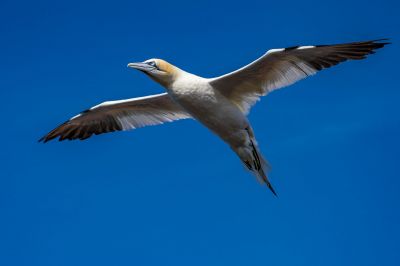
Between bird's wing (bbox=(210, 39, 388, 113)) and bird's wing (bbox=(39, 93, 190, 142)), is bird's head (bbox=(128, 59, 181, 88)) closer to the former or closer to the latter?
bird's wing (bbox=(210, 39, 388, 113))

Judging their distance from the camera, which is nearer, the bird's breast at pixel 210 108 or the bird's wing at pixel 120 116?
the bird's breast at pixel 210 108

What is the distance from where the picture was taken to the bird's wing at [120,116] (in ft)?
42.4

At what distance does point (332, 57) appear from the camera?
36.8 ft

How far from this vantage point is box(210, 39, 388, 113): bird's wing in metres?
11.1

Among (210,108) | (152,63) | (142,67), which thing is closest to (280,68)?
(210,108)

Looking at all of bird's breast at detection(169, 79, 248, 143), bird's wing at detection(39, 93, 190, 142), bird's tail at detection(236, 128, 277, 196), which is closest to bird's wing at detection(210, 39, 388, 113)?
bird's breast at detection(169, 79, 248, 143)

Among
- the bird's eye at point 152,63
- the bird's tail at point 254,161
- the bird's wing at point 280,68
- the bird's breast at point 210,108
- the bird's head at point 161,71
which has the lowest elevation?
the bird's tail at point 254,161

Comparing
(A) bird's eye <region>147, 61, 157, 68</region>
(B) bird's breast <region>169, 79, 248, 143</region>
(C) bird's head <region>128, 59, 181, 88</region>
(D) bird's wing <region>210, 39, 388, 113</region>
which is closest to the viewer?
(D) bird's wing <region>210, 39, 388, 113</region>

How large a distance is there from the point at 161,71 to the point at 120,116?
224 cm

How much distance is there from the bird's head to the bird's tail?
5.38ft

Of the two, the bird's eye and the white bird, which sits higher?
the bird's eye

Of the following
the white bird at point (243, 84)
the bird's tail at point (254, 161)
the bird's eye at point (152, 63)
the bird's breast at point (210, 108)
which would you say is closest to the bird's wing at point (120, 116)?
the bird's eye at point (152, 63)

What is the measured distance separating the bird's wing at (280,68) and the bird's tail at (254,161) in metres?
0.66

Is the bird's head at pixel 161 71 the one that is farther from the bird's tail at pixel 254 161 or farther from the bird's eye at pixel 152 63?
the bird's tail at pixel 254 161
